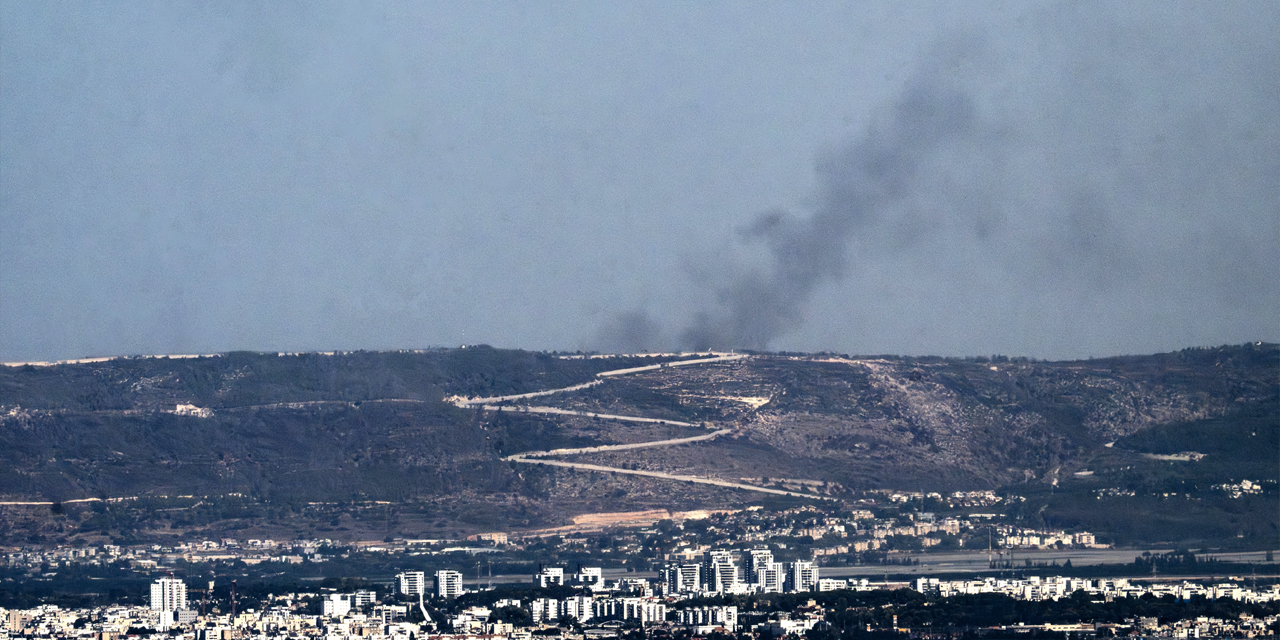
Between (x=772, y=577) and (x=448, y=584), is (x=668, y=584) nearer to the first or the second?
(x=772, y=577)

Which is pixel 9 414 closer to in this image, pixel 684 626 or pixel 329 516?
pixel 329 516

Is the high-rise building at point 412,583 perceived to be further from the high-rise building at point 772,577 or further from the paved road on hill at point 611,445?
the paved road on hill at point 611,445

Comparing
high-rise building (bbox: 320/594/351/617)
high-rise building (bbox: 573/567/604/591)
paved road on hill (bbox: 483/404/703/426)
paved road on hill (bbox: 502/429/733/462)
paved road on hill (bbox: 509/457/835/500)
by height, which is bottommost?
high-rise building (bbox: 320/594/351/617)

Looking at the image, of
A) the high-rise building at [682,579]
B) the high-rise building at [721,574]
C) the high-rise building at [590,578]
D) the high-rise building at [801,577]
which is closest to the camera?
the high-rise building at [682,579]

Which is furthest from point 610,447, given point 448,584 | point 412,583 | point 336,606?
point 336,606

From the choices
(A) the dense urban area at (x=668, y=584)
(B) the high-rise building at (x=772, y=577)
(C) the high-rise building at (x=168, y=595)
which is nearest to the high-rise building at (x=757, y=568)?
(B) the high-rise building at (x=772, y=577)

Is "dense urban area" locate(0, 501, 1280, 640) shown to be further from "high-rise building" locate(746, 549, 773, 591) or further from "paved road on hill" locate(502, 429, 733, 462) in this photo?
"paved road on hill" locate(502, 429, 733, 462)

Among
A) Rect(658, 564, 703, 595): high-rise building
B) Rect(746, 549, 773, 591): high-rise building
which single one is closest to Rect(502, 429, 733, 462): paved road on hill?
Rect(746, 549, 773, 591): high-rise building

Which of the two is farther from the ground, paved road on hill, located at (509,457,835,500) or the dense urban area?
paved road on hill, located at (509,457,835,500)
